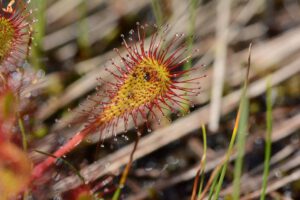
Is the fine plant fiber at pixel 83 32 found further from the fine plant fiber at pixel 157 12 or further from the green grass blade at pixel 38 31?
the fine plant fiber at pixel 157 12

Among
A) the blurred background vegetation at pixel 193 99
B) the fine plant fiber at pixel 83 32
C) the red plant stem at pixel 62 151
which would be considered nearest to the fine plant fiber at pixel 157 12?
the blurred background vegetation at pixel 193 99

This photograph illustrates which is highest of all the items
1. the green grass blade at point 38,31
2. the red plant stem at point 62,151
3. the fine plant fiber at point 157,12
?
the green grass blade at point 38,31

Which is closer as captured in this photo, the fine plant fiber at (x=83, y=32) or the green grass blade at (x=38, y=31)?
the green grass blade at (x=38, y=31)

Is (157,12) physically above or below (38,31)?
below

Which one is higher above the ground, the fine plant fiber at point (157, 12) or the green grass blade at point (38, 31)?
the green grass blade at point (38, 31)

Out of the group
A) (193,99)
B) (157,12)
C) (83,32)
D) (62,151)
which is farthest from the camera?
(83,32)

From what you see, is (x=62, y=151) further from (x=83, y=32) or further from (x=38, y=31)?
(x=83, y=32)

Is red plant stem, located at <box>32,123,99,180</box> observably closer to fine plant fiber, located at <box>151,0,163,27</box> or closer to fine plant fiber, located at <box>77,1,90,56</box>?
fine plant fiber, located at <box>151,0,163,27</box>

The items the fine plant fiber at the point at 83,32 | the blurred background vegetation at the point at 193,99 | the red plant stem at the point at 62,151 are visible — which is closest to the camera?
the red plant stem at the point at 62,151

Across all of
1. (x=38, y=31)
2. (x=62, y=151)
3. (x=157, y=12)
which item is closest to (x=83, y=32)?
(x=38, y=31)
